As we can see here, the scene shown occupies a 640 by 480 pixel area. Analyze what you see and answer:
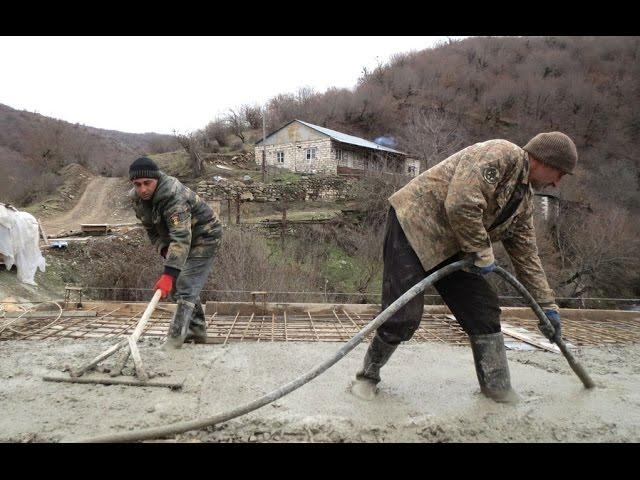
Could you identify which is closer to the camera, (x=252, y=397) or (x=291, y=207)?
(x=252, y=397)

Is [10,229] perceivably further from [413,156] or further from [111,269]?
[413,156]

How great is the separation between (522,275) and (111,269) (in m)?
8.34

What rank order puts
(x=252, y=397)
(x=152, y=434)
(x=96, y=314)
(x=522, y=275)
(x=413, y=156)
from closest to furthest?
(x=152, y=434), (x=252, y=397), (x=522, y=275), (x=96, y=314), (x=413, y=156)

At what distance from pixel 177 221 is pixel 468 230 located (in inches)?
81.4

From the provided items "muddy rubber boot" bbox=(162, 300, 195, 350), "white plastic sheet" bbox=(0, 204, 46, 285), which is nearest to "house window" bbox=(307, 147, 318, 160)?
"white plastic sheet" bbox=(0, 204, 46, 285)

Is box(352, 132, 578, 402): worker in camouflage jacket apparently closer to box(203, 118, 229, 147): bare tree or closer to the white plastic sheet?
the white plastic sheet

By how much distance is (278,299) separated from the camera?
9484mm

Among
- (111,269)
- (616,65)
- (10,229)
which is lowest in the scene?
(111,269)

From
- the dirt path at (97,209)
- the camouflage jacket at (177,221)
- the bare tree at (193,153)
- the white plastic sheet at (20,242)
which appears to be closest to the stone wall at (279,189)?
the bare tree at (193,153)

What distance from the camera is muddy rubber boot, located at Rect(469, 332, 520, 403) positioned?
99.9 inches

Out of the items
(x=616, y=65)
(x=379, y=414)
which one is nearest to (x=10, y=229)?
(x=379, y=414)

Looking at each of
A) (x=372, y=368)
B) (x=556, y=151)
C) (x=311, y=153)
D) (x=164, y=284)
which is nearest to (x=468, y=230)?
(x=556, y=151)

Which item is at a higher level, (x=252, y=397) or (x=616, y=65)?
(x=616, y=65)

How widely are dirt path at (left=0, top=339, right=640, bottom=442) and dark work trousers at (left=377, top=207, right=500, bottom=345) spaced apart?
1.42ft
